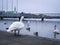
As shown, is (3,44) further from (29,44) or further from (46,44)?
(46,44)

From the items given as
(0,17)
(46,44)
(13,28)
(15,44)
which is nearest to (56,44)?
(46,44)

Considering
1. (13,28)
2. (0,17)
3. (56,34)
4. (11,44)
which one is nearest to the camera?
(11,44)

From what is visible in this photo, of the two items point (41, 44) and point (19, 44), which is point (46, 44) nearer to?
point (41, 44)

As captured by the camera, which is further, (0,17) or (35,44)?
(0,17)

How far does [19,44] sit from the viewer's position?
865 centimetres

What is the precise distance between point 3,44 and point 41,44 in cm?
180

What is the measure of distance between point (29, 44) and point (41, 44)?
1.98 ft

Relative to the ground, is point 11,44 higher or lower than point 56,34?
higher

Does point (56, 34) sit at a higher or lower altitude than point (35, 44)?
lower

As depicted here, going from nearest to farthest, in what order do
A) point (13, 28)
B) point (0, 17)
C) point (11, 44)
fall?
point (11, 44), point (13, 28), point (0, 17)

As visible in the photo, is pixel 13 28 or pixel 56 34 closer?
pixel 13 28

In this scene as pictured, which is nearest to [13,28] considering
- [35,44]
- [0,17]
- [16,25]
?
[16,25]

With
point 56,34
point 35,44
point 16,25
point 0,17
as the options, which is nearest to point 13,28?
point 16,25

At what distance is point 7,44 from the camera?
862 cm
